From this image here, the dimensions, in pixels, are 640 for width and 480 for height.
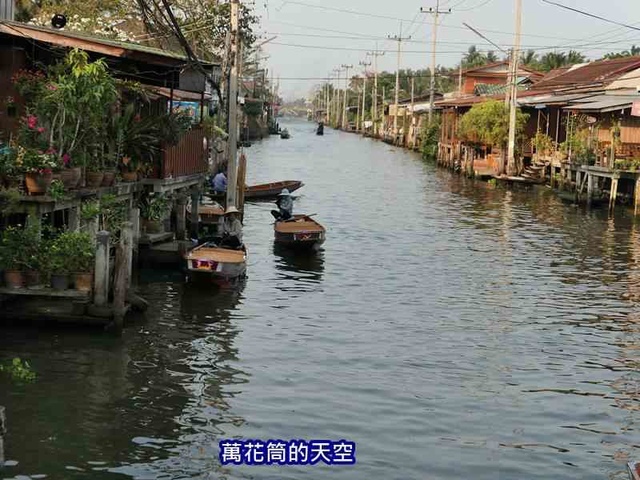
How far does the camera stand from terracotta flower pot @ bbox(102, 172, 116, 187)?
20.3m

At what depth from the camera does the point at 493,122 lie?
57.6 m

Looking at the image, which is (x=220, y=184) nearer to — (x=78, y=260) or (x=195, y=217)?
(x=195, y=217)

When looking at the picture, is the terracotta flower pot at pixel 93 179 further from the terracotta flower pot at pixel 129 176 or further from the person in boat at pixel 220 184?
the person in boat at pixel 220 184

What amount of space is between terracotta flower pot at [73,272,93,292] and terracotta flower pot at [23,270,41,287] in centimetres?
63

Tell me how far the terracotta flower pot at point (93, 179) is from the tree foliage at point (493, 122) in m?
39.6

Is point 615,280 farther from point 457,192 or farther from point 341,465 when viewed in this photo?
point 457,192

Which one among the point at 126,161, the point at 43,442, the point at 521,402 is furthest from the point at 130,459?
the point at 126,161

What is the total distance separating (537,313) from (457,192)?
101ft

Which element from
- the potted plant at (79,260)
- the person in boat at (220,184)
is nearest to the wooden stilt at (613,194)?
the person in boat at (220,184)

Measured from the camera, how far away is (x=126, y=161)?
22.0m

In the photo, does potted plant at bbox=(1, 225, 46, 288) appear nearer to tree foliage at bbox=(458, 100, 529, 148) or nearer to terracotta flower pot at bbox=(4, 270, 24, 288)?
terracotta flower pot at bbox=(4, 270, 24, 288)

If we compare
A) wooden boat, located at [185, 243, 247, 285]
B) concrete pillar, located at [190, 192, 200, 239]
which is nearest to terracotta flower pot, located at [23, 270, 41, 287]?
wooden boat, located at [185, 243, 247, 285]

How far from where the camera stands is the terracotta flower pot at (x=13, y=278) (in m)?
17.1

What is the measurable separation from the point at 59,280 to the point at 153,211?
8135 millimetres
